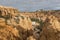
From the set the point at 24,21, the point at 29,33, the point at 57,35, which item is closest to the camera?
the point at 57,35

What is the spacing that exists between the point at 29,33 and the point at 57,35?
4297 mm

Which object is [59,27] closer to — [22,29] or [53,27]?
[53,27]

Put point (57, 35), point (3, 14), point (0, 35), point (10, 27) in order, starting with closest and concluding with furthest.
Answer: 1. point (57, 35)
2. point (0, 35)
3. point (10, 27)
4. point (3, 14)

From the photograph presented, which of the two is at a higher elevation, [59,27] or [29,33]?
[59,27]

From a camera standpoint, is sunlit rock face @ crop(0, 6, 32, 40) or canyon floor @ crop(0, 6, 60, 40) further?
sunlit rock face @ crop(0, 6, 32, 40)

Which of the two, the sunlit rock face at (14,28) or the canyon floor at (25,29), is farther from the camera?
the sunlit rock face at (14,28)

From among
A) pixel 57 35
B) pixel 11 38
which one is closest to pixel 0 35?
pixel 11 38

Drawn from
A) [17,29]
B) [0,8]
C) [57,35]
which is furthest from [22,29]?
[0,8]

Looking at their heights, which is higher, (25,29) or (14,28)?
(14,28)

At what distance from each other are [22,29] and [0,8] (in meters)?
6.36

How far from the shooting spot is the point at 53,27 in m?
15.6

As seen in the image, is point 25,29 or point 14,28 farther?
point 25,29

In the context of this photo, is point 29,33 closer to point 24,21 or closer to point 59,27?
point 24,21

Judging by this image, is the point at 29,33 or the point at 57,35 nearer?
the point at 57,35
